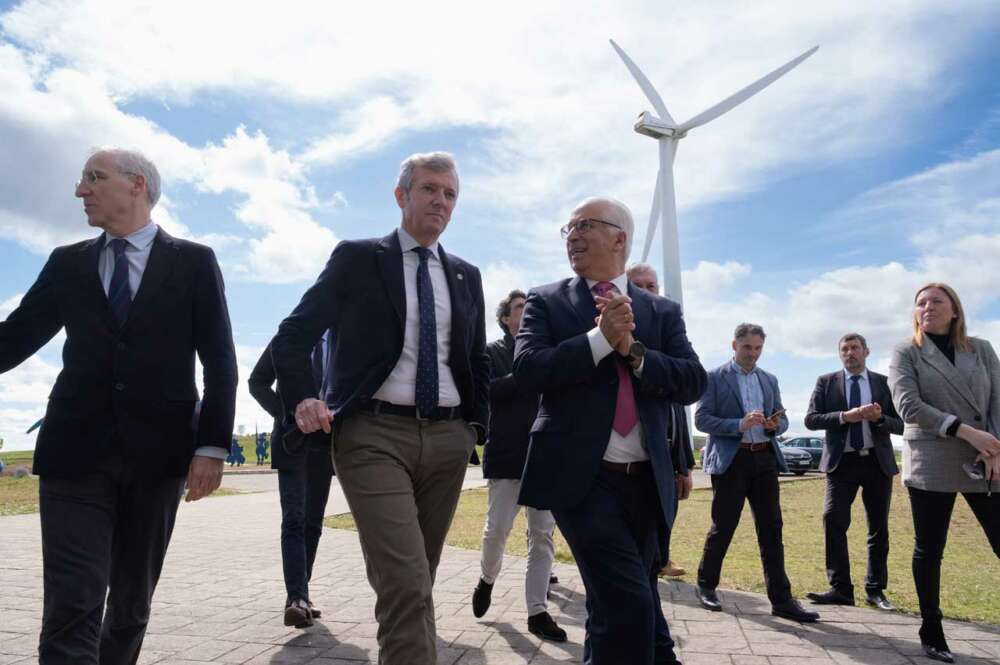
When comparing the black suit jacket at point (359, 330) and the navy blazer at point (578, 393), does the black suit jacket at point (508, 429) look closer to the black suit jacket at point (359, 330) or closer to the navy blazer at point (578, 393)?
the black suit jacket at point (359, 330)

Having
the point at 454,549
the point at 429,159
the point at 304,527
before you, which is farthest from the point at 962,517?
the point at 429,159

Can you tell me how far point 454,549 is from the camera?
31.7ft

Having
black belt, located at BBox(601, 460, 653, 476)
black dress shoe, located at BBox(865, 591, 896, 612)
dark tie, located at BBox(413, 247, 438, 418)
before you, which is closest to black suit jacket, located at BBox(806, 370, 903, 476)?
black dress shoe, located at BBox(865, 591, 896, 612)

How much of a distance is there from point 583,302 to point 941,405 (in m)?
2.89

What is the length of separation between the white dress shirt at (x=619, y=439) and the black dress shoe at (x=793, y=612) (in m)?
3.34

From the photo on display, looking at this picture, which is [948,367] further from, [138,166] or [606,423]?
[138,166]

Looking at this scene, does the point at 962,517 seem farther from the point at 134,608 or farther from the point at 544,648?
the point at 134,608

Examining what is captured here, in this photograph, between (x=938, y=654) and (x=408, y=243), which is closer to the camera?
(x=408, y=243)

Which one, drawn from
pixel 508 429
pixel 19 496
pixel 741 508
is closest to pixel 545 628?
pixel 508 429

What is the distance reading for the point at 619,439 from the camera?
3266 mm

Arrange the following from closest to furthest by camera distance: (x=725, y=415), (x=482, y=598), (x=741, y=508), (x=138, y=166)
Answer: (x=138, y=166)
(x=482, y=598)
(x=741, y=508)
(x=725, y=415)

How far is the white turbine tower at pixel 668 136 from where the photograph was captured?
94.9ft

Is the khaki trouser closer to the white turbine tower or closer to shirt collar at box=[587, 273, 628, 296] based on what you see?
shirt collar at box=[587, 273, 628, 296]

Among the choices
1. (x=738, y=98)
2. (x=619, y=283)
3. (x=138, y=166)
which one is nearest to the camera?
(x=138, y=166)
